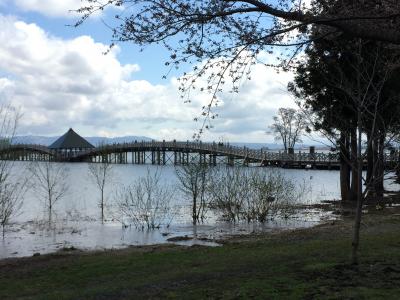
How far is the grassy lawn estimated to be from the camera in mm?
7805

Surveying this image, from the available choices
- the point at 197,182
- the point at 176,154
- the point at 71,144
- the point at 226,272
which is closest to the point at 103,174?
the point at 197,182

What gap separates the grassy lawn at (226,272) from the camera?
780 centimetres

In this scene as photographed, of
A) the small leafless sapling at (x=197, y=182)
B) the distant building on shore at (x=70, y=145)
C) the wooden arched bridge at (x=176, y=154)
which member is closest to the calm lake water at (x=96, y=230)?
the small leafless sapling at (x=197, y=182)

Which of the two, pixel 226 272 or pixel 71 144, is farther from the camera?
pixel 71 144

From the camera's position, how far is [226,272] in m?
9.84

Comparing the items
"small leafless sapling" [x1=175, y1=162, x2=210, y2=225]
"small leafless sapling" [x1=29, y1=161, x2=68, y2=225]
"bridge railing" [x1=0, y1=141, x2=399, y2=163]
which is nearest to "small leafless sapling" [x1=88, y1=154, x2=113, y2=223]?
"small leafless sapling" [x1=29, y1=161, x2=68, y2=225]

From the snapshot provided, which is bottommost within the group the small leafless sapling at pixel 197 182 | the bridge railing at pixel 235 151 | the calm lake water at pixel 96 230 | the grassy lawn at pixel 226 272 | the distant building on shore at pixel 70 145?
the calm lake water at pixel 96 230

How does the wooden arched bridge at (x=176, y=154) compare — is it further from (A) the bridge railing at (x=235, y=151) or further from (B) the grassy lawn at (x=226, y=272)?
(B) the grassy lawn at (x=226, y=272)

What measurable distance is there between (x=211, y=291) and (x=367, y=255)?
409 centimetres

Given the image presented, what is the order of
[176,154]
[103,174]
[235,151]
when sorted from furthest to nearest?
[176,154]
[235,151]
[103,174]

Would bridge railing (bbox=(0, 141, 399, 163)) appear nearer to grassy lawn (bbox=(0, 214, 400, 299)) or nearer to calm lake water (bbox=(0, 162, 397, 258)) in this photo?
calm lake water (bbox=(0, 162, 397, 258))

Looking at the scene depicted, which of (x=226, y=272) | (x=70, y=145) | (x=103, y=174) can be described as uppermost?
(x=70, y=145)

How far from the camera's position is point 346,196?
3034cm

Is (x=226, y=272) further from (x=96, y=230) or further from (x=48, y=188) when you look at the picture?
(x=48, y=188)
